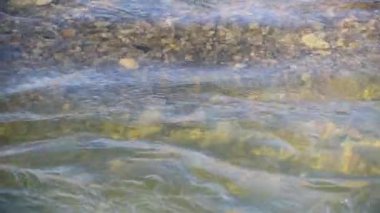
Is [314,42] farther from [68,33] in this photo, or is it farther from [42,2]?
[42,2]

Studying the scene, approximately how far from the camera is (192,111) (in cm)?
295

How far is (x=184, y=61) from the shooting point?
126 inches

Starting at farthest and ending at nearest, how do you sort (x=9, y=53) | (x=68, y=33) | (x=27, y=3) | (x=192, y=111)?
(x=27, y=3) < (x=68, y=33) < (x=9, y=53) < (x=192, y=111)

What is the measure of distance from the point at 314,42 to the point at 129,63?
2.78 ft

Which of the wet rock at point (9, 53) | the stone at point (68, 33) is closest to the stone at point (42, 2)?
the stone at point (68, 33)

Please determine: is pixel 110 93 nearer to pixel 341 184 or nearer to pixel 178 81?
pixel 178 81

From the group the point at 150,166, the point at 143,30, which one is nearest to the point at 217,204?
the point at 150,166

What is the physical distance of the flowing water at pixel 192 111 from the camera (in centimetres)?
260

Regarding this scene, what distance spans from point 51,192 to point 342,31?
158cm

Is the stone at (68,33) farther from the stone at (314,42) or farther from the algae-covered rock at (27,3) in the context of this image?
the stone at (314,42)

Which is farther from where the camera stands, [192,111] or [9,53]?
Answer: [9,53]

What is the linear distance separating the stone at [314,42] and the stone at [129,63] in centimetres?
77

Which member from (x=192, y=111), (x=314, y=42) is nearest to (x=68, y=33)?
(x=192, y=111)

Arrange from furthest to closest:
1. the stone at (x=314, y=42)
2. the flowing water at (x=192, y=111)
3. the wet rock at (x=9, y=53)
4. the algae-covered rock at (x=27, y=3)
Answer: the algae-covered rock at (x=27, y=3), the stone at (x=314, y=42), the wet rock at (x=9, y=53), the flowing water at (x=192, y=111)
